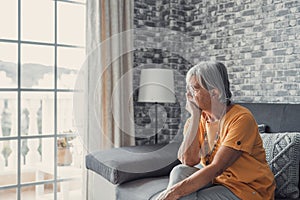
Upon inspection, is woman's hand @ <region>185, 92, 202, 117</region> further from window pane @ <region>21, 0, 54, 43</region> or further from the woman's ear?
window pane @ <region>21, 0, 54, 43</region>

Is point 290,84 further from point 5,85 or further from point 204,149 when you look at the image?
point 5,85

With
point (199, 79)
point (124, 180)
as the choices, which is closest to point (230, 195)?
point (199, 79)

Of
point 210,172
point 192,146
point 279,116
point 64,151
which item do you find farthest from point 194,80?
point 64,151

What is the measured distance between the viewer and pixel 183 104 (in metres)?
4.41

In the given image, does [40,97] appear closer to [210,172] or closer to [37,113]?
[37,113]

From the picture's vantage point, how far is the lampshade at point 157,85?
380 centimetres

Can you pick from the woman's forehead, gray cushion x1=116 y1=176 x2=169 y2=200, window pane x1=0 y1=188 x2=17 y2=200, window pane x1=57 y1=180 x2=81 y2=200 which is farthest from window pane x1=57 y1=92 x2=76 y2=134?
the woman's forehead

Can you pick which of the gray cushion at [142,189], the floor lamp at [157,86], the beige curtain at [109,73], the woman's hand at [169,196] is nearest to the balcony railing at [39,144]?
the beige curtain at [109,73]

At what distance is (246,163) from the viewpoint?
7.48 ft

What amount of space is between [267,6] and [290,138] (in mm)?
1379

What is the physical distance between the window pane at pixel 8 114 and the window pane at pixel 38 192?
1.64 ft

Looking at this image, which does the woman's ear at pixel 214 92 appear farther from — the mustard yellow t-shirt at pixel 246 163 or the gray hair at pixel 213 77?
the mustard yellow t-shirt at pixel 246 163

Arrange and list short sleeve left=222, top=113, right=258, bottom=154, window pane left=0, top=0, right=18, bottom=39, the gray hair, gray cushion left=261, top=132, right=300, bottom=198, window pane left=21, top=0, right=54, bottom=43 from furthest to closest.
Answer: window pane left=21, top=0, right=54, bottom=43, window pane left=0, top=0, right=18, bottom=39, gray cushion left=261, top=132, right=300, bottom=198, the gray hair, short sleeve left=222, top=113, right=258, bottom=154

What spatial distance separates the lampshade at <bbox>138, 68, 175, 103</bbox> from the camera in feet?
12.5
